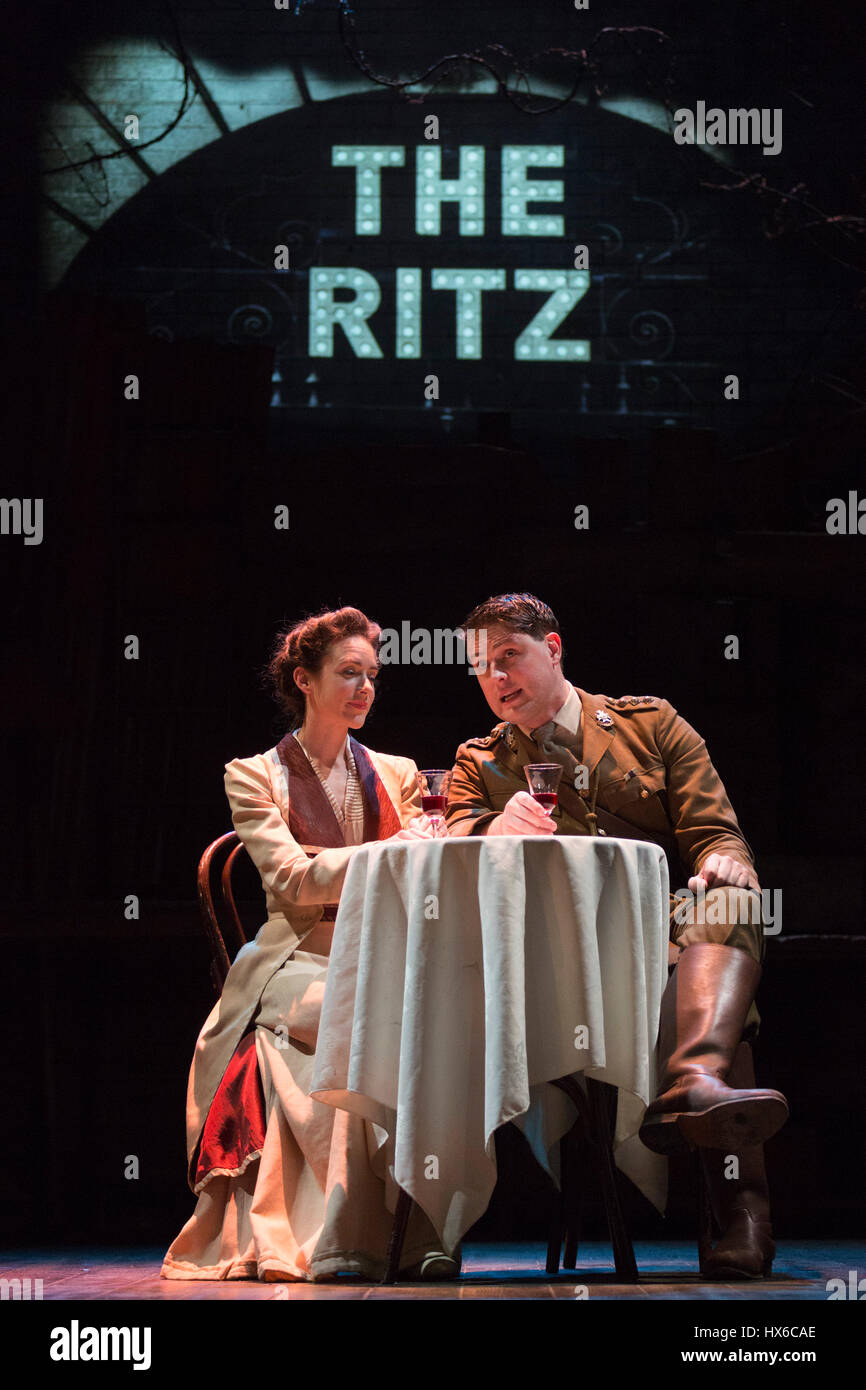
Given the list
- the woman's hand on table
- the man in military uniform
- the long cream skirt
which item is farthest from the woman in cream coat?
the man in military uniform

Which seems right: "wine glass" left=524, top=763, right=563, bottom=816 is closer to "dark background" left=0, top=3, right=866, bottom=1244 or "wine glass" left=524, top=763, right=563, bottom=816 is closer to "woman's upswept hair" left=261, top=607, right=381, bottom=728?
"woman's upswept hair" left=261, top=607, right=381, bottom=728

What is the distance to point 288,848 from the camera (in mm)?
3088

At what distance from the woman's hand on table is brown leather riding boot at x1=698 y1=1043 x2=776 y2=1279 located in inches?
21.8

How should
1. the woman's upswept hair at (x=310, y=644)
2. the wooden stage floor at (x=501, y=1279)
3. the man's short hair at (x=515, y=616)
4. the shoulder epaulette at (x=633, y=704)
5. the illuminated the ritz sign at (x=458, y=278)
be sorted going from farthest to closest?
the illuminated the ritz sign at (x=458, y=278)
the woman's upswept hair at (x=310, y=644)
the shoulder epaulette at (x=633, y=704)
the man's short hair at (x=515, y=616)
the wooden stage floor at (x=501, y=1279)

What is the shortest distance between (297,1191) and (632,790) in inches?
43.0

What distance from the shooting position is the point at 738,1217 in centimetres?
256

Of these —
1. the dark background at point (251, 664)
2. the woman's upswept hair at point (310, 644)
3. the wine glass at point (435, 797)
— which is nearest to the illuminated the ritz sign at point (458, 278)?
the dark background at point (251, 664)

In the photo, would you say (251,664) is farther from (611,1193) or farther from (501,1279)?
(611,1193)

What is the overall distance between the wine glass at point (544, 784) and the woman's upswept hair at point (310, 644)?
91cm

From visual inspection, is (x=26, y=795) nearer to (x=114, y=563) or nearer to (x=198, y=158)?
(x=114, y=563)

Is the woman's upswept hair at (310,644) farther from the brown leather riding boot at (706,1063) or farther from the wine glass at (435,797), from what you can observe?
the brown leather riding boot at (706,1063)

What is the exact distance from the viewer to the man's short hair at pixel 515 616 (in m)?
3.03

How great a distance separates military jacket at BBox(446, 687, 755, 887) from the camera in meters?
2.98

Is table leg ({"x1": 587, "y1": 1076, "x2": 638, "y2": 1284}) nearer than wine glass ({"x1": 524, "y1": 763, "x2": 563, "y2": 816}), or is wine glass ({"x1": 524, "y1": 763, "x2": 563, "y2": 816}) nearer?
table leg ({"x1": 587, "y1": 1076, "x2": 638, "y2": 1284})
